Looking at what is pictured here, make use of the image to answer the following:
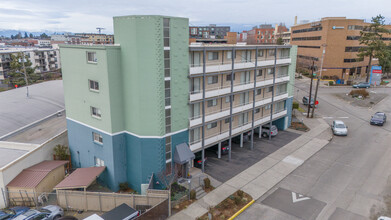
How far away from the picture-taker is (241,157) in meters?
32.6

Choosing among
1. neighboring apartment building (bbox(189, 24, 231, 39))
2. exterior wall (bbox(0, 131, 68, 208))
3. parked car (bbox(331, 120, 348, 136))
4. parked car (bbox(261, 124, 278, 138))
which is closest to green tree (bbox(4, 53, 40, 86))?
exterior wall (bbox(0, 131, 68, 208))

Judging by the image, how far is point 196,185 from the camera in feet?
85.2

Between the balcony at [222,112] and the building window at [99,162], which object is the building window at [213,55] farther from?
the building window at [99,162]

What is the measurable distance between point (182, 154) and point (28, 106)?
27546mm

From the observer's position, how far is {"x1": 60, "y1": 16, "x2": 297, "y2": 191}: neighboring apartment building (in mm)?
22781

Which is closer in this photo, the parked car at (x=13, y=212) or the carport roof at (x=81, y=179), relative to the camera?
the parked car at (x=13, y=212)

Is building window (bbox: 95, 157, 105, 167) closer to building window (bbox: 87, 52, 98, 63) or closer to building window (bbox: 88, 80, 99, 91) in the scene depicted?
building window (bbox: 88, 80, 99, 91)

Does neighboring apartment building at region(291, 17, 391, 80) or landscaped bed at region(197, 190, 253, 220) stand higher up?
neighboring apartment building at region(291, 17, 391, 80)

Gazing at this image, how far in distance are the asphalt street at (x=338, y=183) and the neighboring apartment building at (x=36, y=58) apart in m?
74.4

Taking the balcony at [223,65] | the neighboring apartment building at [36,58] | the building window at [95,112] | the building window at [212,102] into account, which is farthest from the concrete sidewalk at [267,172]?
the neighboring apartment building at [36,58]

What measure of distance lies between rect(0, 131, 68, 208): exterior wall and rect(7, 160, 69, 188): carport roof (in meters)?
0.40

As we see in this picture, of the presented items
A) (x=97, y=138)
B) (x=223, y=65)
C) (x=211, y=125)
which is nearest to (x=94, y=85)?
(x=97, y=138)

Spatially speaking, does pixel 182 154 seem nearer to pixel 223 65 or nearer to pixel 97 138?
pixel 97 138

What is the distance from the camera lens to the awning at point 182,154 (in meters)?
25.6
